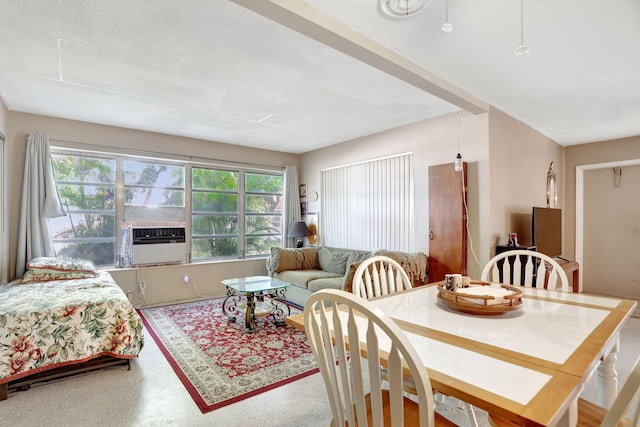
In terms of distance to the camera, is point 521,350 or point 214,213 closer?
point 521,350

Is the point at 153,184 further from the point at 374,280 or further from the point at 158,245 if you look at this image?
the point at 374,280

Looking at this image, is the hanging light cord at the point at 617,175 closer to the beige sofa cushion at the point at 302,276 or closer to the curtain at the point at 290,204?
the beige sofa cushion at the point at 302,276

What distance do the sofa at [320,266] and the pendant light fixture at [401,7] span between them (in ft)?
7.86

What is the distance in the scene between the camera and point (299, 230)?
5504 millimetres

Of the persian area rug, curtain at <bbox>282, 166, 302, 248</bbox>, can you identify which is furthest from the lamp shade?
the persian area rug

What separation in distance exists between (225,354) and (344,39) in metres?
2.66

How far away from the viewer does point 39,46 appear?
2.32 m

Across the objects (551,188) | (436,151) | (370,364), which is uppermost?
(436,151)

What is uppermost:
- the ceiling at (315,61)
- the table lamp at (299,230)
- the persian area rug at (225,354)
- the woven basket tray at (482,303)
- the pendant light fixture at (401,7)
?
the ceiling at (315,61)

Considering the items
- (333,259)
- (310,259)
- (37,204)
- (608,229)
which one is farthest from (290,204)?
(608,229)

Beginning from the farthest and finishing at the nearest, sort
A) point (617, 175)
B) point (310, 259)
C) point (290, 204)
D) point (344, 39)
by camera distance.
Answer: point (290, 204) → point (310, 259) → point (617, 175) → point (344, 39)

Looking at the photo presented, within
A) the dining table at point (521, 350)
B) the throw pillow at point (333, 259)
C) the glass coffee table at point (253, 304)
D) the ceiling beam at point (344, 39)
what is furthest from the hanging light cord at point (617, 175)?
the glass coffee table at point (253, 304)

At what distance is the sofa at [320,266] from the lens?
3.71 metres

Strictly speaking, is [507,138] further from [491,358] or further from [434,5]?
[491,358]
